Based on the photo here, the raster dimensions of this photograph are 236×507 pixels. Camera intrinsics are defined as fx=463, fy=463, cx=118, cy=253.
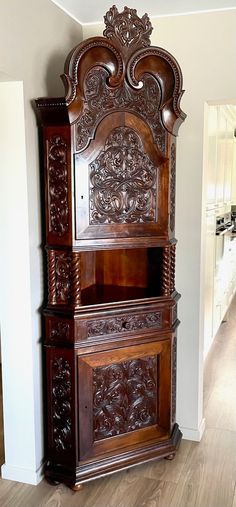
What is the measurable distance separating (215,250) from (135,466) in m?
2.09

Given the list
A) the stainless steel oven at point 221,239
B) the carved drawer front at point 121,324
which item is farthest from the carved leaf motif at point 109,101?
the stainless steel oven at point 221,239

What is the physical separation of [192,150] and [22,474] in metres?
1.92

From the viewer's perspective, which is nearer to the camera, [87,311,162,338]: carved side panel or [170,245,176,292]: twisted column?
[87,311,162,338]: carved side panel

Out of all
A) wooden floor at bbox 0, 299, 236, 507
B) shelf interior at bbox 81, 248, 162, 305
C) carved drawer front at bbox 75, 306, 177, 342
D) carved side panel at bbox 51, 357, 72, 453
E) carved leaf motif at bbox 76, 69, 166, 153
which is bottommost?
wooden floor at bbox 0, 299, 236, 507

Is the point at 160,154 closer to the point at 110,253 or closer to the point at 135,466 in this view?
the point at 110,253

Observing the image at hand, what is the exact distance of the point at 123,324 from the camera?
2.29 meters

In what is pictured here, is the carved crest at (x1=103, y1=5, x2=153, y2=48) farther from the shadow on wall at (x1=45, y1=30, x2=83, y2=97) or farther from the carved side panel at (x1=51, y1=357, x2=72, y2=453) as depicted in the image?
the carved side panel at (x1=51, y1=357, x2=72, y2=453)

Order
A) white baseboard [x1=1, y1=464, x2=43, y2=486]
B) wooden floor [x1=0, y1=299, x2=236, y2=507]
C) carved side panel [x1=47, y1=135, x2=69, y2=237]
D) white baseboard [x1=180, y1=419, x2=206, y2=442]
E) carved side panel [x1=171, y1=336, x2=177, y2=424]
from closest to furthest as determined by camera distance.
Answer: carved side panel [x1=47, y1=135, x2=69, y2=237], wooden floor [x1=0, y1=299, x2=236, y2=507], white baseboard [x1=1, y1=464, x2=43, y2=486], carved side panel [x1=171, y1=336, x2=177, y2=424], white baseboard [x1=180, y1=419, x2=206, y2=442]

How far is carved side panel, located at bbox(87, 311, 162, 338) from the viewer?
222cm

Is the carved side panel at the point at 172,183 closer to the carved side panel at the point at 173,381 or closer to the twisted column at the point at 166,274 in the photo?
the twisted column at the point at 166,274

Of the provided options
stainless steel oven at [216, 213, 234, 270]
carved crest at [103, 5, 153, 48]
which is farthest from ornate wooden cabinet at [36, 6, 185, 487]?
stainless steel oven at [216, 213, 234, 270]

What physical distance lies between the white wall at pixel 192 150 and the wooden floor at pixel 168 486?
173 millimetres

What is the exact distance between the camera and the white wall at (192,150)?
240 cm

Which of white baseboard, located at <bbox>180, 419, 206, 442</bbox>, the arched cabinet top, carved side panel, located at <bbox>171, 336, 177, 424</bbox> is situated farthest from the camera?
white baseboard, located at <bbox>180, 419, 206, 442</bbox>
